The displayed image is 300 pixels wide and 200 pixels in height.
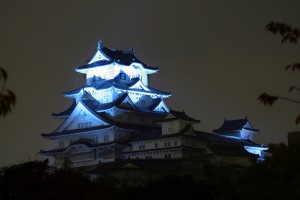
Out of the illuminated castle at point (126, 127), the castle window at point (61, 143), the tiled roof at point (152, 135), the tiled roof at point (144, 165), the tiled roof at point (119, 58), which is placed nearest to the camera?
the tiled roof at point (144, 165)

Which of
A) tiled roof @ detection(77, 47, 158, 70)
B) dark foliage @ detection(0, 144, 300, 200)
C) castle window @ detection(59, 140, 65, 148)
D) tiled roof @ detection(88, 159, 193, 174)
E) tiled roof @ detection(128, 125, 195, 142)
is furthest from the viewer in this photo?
tiled roof @ detection(77, 47, 158, 70)

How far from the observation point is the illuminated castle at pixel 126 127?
287ft

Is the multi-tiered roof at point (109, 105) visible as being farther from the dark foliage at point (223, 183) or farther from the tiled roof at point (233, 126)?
the dark foliage at point (223, 183)

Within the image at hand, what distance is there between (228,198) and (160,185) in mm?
8878

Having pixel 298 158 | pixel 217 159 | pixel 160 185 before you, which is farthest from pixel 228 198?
pixel 217 159

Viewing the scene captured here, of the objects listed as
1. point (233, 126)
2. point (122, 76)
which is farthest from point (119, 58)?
point (233, 126)

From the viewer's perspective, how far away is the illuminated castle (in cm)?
8738

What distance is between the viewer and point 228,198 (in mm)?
46406

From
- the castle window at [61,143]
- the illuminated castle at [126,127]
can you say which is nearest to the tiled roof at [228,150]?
the illuminated castle at [126,127]

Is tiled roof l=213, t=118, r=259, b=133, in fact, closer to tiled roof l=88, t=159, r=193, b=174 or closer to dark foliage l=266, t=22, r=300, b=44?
tiled roof l=88, t=159, r=193, b=174

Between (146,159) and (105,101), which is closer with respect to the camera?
(146,159)

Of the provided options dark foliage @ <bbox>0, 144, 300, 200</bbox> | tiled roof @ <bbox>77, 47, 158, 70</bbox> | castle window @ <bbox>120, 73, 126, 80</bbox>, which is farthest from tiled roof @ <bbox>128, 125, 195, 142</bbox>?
dark foliage @ <bbox>0, 144, 300, 200</bbox>

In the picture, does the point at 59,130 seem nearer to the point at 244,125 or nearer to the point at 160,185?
the point at 244,125

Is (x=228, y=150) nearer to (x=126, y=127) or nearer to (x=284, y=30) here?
(x=126, y=127)
